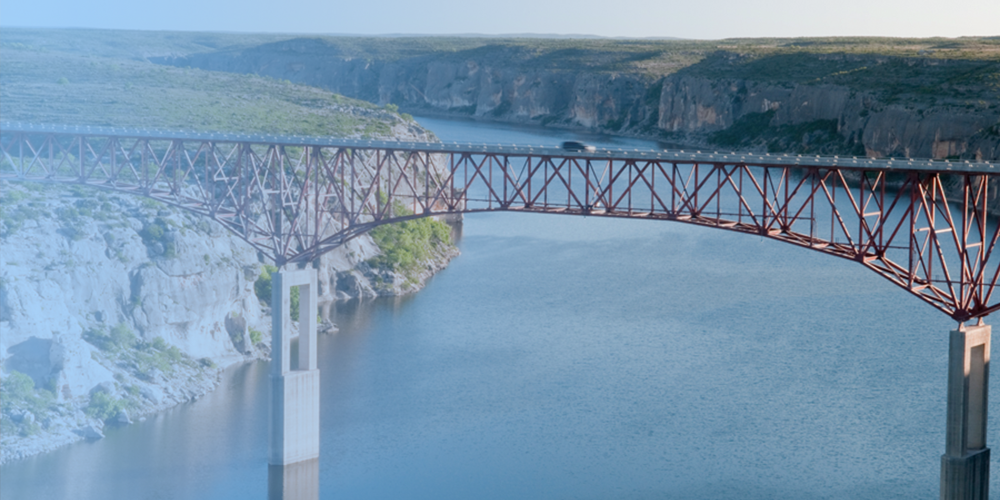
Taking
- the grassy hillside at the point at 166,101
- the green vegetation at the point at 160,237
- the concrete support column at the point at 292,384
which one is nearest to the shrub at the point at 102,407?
the concrete support column at the point at 292,384

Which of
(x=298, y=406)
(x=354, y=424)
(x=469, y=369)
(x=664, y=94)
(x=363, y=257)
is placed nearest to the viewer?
(x=298, y=406)

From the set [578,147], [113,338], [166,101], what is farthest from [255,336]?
[166,101]

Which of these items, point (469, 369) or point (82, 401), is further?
point (469, 369)

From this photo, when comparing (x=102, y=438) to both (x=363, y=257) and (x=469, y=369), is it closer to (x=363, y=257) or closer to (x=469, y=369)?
(x=469, y=369)

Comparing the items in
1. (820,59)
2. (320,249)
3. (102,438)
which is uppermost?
(820,59)

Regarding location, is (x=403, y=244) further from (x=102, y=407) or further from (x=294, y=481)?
(x=294, y=481)

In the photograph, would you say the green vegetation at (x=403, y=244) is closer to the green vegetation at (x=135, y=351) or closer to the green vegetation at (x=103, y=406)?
the green vegetation at (x=135, y=351)

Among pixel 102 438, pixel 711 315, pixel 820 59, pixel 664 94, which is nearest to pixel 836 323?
pixel 711 315
